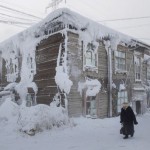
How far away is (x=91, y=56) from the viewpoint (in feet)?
57.5

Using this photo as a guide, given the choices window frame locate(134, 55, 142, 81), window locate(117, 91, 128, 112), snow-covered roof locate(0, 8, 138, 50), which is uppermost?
snow-covered roof locate(0, 8, 138, 50)

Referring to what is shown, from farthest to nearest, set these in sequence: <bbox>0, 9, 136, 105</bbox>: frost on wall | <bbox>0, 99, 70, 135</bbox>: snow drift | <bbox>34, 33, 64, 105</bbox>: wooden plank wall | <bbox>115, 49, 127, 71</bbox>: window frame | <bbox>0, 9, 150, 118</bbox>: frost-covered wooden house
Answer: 1. <bbox>115, 49, 127, 71</bbox>: window frame
2. <bbox>34, 33, 64, 105</bbox>: wooden plank wall
3. <bbox>0, 9, 150, 118</bbox>: frost-covered wooden house
4. <bbox>0, 9, 136, 105</bbox>: frost on wall
5. <bbox>0, 99, 70, 135</bbox>: snow drift

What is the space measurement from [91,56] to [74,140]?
26.3 feet

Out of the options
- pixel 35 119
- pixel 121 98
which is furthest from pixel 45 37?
pixel 121 98

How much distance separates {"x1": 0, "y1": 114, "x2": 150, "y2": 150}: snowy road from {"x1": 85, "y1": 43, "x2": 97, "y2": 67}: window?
4.83 m

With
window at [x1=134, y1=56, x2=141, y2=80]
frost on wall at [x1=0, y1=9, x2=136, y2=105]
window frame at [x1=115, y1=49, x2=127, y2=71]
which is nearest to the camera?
frost on wall at [x1=0, y1=9, x2=136, y2=105]

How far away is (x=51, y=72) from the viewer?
1661 centimetres

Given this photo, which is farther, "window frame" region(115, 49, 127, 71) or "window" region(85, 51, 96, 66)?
"window frame" region(115, 49, 127, 71)

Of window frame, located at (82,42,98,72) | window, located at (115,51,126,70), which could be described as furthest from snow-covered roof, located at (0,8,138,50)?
window, located at (115,51,126,70)

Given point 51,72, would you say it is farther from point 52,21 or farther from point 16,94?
point 16,94

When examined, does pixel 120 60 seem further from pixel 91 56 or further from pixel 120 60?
pixel 91 56

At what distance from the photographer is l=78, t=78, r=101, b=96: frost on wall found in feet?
53.4

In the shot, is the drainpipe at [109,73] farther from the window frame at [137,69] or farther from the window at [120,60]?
the window frame at [137,69]

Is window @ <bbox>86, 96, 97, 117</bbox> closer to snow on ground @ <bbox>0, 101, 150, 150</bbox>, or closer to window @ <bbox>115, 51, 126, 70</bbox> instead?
snow on ground @ <bbox>0, 101, 150, 150</bbox>
